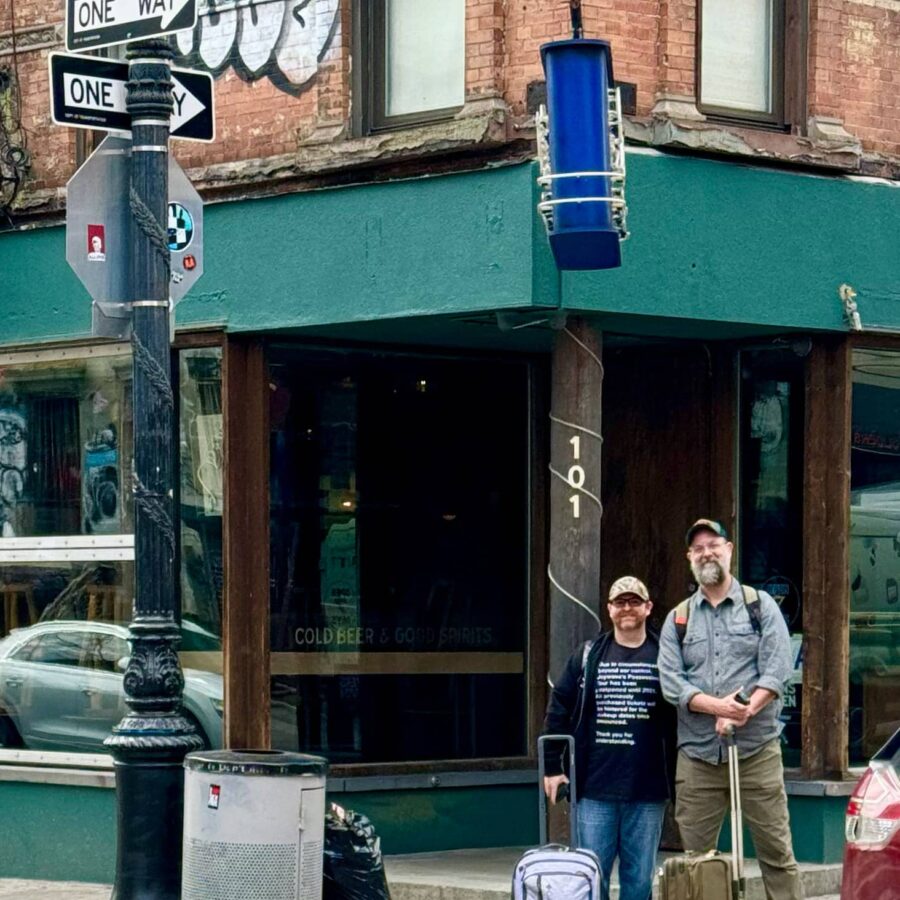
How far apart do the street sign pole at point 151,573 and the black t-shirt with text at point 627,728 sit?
2.00m

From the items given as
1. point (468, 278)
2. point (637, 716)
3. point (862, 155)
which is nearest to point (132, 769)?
point (637, 716)

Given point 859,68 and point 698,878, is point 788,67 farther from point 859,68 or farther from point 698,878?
point 698,878

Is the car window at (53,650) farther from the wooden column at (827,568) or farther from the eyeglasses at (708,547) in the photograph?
the eyeglasses at (708,547)

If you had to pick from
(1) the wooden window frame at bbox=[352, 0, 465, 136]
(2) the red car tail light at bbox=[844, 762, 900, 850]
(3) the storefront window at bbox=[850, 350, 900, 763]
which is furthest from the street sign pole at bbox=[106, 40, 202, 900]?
(3) the storefront window at bbox=[850, 350, 900, 763]

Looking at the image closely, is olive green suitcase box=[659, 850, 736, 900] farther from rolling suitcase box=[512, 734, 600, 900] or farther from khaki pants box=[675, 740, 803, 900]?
khaki pants box=[675, 740, 803, 900]

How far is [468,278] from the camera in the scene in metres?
11.6

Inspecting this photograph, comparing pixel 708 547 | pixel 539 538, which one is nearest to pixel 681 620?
pixel 708 547

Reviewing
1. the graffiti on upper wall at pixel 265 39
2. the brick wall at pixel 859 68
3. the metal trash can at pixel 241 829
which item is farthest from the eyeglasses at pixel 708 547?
the graffiti on upper wall at pixel 265 39

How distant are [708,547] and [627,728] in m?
0.94

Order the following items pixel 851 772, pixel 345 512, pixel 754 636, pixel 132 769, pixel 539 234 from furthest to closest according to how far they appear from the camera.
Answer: pixel 345 512 < pixel 851 772 < pixel 539 234 < pixel 754 636 < pixel 132 769

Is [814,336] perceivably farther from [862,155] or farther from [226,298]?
[226,298]

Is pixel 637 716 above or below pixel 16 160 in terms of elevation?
below

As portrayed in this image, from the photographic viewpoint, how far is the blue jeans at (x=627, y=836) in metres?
10.3

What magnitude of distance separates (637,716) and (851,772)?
248 cm
